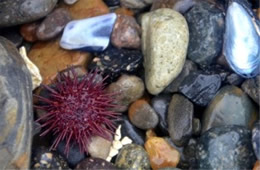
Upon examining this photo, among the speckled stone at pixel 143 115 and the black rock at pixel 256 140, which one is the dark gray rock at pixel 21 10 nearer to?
the speckled stone at pixel 143 115

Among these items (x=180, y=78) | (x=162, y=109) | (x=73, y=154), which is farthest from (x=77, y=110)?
(x=180, y=78)

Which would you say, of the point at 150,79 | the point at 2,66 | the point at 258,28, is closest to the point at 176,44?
the point at 150,79

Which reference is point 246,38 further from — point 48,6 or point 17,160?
point 17,160

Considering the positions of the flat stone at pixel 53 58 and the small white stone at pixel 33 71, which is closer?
the small white stone at pixel 33 71

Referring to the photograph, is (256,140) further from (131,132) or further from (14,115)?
(14,115)

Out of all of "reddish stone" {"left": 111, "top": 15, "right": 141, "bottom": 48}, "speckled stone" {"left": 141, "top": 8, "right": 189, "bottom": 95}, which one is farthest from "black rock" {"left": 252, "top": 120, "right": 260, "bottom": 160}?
"reddish stone" {"left": 111, "top": 15, "right": 141, "bottom": 48}

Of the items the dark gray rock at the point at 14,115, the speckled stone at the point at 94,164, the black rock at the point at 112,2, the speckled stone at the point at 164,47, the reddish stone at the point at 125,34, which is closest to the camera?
the dark gray rock at the point at 14,115

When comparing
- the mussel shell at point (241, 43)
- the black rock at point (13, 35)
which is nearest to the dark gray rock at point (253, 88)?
the mussel shell at point (241, 43)
